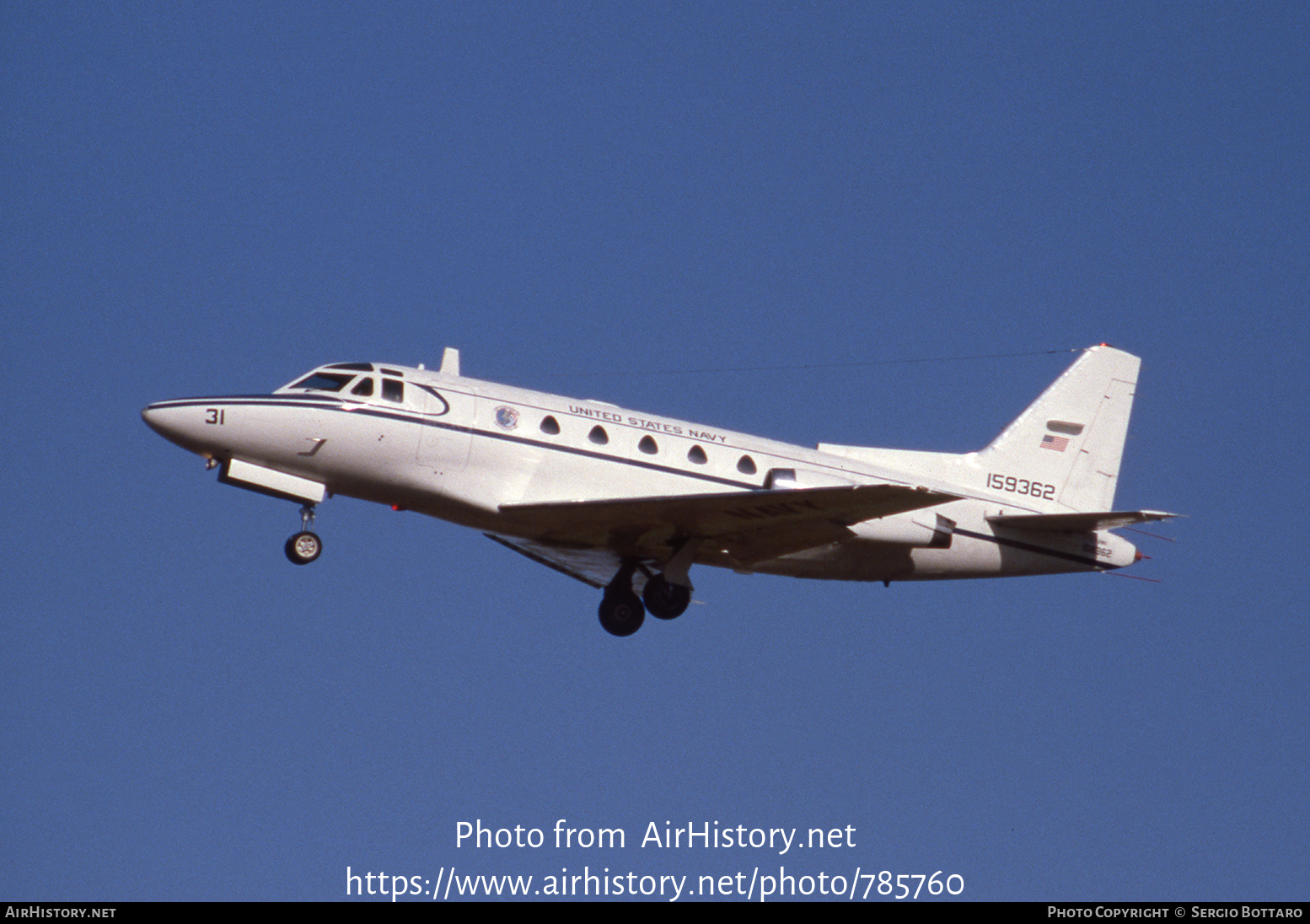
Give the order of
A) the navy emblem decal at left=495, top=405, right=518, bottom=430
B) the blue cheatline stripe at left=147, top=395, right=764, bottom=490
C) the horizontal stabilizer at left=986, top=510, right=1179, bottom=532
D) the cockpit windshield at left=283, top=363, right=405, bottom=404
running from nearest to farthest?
1. the blue cheatline stripe at left=147, top=395, right=764, bottom=490
2. the cockpit windshield at left=283, top=363, right=405, bottom=404
3. the navy emblem decal at left=495, top=405, right=518, bottom=430
4. the horizontal stabilizer at left=986, top=510, right=1179, bottom=532

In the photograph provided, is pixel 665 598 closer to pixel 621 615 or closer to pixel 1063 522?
pixel 621 615

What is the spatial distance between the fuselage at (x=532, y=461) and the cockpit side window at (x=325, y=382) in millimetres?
29

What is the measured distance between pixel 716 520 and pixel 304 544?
282 inches

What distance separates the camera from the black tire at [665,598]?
28703 mm

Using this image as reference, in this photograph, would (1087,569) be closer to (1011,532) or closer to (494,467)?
(1011,532)

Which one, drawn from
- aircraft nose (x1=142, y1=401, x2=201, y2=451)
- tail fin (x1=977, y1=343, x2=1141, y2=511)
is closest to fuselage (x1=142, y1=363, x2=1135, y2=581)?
aircraft nose (x1=142, y1=401, x2=201, y2=451)

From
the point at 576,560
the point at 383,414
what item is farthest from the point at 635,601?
the point at 383,414

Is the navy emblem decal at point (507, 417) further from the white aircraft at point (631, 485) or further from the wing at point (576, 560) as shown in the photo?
the wing at point (576, 560)

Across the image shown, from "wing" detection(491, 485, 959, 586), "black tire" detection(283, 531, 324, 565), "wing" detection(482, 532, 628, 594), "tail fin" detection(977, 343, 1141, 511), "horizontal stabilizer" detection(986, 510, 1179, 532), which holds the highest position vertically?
"tail fin" detection(977, 343, 1141, 511)

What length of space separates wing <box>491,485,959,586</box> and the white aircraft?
5cm

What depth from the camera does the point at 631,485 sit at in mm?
27609

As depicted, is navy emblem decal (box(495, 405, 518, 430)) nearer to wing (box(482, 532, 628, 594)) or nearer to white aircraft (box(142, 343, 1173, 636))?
white aircraft (box(142, 343, 1173, 636))

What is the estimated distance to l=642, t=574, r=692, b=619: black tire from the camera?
28703mm
